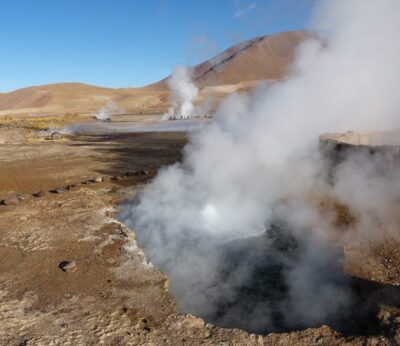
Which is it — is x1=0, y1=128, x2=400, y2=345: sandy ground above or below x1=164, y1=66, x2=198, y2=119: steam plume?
below

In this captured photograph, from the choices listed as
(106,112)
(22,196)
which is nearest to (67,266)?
(22,196)

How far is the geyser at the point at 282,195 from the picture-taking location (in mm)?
4711

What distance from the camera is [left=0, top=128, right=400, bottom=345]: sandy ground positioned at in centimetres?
378

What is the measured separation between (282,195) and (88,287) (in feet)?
13.6

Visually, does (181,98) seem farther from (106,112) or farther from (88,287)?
(88,287)

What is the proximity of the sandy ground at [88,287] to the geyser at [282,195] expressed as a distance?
1.11 feet

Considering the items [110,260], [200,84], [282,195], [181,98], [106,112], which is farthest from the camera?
[200,84]

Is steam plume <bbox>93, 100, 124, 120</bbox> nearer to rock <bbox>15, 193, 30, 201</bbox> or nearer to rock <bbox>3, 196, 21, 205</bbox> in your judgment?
rock <bbox>15, 193, 30, 201</bbox>

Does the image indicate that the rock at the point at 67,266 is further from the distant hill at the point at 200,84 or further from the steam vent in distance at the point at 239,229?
the distant hill at the point at 200,84

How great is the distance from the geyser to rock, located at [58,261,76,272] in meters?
1.05

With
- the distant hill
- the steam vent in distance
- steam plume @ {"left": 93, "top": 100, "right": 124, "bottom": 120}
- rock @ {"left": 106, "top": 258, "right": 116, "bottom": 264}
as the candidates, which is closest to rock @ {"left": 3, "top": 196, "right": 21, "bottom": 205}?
the steam vent in distance

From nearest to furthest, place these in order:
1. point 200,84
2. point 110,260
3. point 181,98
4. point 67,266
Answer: point 67,266 < point 110,260 < point 181,98 < point 200,84

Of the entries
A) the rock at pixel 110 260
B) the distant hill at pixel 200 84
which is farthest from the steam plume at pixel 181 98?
the distant hill at pixel 200 84

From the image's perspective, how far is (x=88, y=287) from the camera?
4.77 metres
